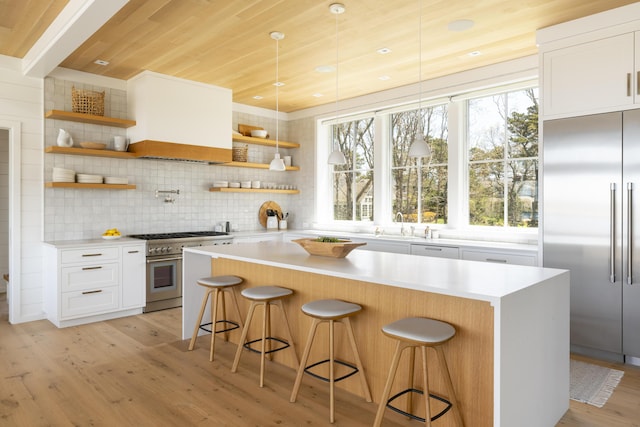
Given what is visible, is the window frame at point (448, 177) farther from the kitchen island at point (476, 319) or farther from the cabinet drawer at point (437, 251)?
the kitchen island at point (476, 319)

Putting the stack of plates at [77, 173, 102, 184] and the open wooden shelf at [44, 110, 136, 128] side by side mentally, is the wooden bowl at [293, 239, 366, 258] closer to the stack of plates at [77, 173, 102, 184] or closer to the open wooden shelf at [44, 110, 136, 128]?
the stack of plates at [77, 173, 102, 184]

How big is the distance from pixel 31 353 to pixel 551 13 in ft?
17.0

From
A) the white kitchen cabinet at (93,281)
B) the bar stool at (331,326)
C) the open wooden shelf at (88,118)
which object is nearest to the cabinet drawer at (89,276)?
the white kitchen cabinet at (93,281)

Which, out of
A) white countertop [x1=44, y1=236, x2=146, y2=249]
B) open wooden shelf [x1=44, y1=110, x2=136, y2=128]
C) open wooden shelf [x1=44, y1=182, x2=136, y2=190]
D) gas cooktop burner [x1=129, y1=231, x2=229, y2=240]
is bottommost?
white countertop [x1=44, y1=236, x2=146, y2=249]

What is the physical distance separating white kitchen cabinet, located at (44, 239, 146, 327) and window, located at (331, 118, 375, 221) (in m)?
3.03

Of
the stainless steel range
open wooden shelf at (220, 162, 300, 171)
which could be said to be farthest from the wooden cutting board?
the stainless steel range

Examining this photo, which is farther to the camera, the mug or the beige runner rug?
the mug

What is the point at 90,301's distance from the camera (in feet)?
15.0

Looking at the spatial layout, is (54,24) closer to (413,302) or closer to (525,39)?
(413,302)

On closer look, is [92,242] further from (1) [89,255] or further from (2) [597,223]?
(2) [597,223]

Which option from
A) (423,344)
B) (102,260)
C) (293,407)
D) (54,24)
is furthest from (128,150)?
(423,344)

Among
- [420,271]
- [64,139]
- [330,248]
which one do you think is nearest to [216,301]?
[330,248]

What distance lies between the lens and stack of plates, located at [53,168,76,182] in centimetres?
466

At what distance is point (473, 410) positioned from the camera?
2.30 metres
